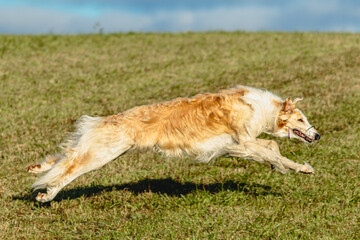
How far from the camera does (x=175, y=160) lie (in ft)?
28.4

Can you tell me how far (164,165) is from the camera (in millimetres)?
8391

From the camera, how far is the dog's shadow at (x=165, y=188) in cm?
699

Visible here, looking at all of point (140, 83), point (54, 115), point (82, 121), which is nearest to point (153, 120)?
point (82, 121)

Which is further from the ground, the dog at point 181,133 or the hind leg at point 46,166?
the dog at point 181,133

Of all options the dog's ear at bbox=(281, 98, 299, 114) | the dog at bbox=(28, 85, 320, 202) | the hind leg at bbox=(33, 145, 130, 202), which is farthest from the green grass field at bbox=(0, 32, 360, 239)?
the dog's ear at bbox=(281, 98, 299, 114)

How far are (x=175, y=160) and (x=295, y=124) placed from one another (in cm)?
273

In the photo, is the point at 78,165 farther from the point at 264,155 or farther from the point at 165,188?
the point at 264,155

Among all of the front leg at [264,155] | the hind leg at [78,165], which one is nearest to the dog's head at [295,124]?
the front leg at [264,155]

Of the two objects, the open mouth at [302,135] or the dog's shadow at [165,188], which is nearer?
the open mouth at [302,135]

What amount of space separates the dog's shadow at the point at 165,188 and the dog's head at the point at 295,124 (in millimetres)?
971

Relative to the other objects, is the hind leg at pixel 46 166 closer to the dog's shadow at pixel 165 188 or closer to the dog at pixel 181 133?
the dog at pixel 181 133

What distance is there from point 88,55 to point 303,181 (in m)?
13.0

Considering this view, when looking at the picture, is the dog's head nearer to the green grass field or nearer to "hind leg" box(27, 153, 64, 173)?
the green grass field

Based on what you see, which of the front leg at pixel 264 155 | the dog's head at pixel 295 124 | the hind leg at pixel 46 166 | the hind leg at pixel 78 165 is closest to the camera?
the hind leg at pixel 78 165
